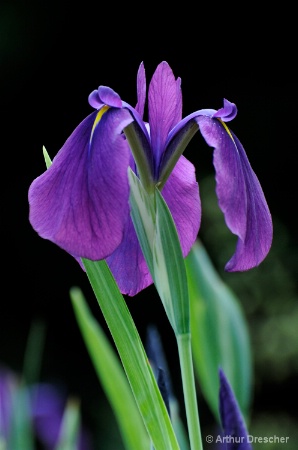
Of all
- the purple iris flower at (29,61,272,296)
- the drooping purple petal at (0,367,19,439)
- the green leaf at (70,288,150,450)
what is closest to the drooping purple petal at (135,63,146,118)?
the purple iris flower at (29,61,272,296)

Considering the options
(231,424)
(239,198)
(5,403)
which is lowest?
(5,403)

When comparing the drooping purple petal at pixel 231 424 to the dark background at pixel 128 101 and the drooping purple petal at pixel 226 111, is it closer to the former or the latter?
the drooping purple petal at pixel 226 111

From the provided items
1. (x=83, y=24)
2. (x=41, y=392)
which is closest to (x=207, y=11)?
(x=83, y=24)

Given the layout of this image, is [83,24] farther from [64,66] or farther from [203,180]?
[203,180]

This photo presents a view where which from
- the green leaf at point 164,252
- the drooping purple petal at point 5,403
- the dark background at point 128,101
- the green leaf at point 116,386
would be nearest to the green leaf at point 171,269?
the green leaf at point 164,252

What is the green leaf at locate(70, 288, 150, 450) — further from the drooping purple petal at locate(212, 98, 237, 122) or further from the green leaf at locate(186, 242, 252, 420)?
the drooping purple petal at locate(212, 98, 237, 122)

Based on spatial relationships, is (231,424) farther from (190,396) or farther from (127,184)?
(127,184)

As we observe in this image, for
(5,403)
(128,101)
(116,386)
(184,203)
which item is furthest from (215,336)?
(128,101)
